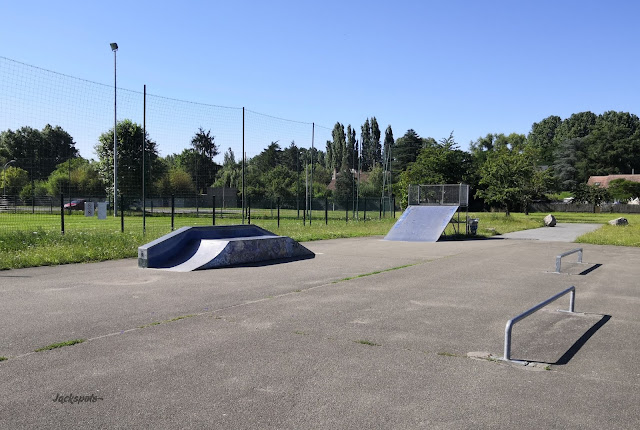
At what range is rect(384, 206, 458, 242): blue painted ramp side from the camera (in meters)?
20.6

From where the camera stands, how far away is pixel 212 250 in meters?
12.1

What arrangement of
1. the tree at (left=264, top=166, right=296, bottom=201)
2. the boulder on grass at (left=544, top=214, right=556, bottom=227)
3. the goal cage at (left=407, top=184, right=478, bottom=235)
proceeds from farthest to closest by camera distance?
the tree at (left=264, top=166, right=296, bottom=201) < the boulder on grass at (left=544, top=214, right=556, bottom=227) < the goal cage at (left=407, top=184, right=478, bottom=235)

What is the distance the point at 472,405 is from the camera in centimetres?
390

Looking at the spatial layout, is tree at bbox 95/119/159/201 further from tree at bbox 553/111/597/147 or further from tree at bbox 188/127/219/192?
tree at bbox 553/111/597/147

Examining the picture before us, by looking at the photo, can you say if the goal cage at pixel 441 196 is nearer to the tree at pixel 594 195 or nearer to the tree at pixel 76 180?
the tree at pixel 76 180

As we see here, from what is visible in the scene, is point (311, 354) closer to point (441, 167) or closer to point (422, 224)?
point (422, 224)

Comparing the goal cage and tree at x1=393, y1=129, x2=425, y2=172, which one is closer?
the goal cage

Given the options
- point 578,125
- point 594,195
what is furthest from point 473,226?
point 578,125

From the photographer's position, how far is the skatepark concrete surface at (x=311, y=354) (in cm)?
372

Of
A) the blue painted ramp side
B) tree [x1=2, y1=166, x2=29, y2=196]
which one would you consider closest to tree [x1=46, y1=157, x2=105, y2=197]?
tree [x1=2, y1=166, x2=29, y2=196]

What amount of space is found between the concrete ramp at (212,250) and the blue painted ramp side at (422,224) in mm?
7406

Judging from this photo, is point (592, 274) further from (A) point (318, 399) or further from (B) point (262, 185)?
(B) point (262, 185)

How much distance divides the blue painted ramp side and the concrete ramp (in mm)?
7406

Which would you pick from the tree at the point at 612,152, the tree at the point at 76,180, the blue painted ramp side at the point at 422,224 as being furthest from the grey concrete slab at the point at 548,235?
the tree at the point at 612,152
